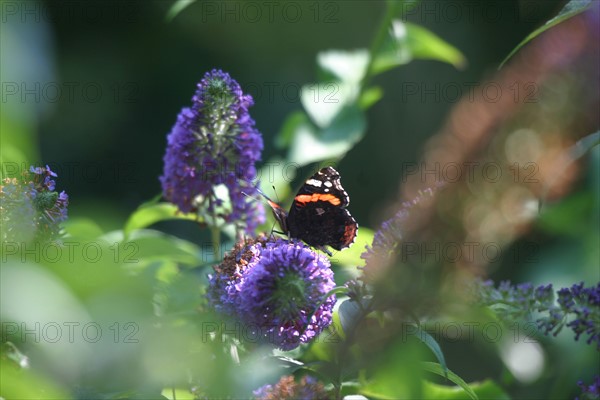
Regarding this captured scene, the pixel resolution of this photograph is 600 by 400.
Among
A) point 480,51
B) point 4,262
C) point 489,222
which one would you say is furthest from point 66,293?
point 480,51

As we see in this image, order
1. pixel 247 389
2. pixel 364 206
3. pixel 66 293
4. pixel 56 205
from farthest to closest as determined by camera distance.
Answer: pixel 364 206 < pixel 56 205 < pixel 247 389 < pixel 66 293

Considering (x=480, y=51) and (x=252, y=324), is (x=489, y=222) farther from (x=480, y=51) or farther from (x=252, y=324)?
(x=480, y=51)

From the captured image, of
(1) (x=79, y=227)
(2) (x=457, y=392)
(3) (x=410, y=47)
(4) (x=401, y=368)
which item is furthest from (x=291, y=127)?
(4) (x=401, y=368)

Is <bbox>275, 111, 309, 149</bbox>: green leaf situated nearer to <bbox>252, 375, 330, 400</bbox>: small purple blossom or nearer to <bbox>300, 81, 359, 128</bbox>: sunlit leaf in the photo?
<bbox>300, 81, 359, 128</bbox>: sunlit leaf

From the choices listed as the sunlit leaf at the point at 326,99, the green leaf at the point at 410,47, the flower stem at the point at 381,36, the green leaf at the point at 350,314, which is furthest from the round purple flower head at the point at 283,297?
the green leaf at the point at 410,47

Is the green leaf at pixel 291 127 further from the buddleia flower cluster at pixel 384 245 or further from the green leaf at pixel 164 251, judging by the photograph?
the buddleia flower cluster at pixel 384 245

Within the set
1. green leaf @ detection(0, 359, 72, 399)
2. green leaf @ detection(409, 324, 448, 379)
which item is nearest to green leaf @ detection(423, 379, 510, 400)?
green leaf @ detection(409, 324, 448, 379)

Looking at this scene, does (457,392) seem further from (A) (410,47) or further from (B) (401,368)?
(A) (410,47)
